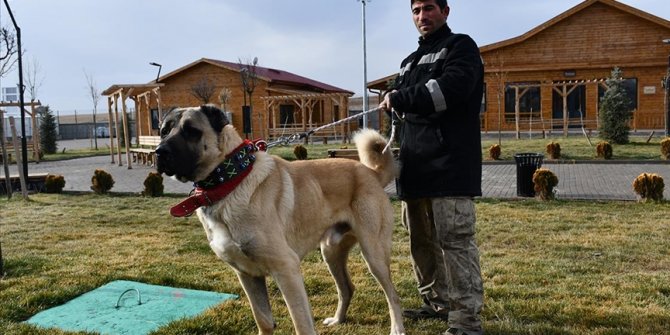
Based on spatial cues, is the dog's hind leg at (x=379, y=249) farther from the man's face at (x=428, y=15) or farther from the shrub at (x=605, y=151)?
the shrub at (x=605, y=151)

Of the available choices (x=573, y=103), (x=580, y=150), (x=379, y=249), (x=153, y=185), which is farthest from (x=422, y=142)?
(x=573, y=103)

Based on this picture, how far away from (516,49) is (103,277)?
1201 inches

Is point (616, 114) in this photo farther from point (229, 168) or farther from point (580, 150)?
point (229, 168)

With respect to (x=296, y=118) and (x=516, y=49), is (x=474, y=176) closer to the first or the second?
(x=516, y=49)

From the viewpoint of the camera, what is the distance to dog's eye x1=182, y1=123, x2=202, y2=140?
119 inches

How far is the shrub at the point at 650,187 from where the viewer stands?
9258 mm

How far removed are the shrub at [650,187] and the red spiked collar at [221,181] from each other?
8.51 metres

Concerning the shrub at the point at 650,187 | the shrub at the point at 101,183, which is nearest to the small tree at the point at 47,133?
the shrub at the point at 101,183

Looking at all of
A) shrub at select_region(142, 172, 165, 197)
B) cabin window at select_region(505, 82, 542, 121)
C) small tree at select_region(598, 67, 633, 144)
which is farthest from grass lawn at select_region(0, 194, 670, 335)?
cabin window at select_region(505, 82, 542, 121)

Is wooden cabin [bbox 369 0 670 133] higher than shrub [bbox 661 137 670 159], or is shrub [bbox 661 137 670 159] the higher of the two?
wooden cabin [bbox 369 0 670 133]

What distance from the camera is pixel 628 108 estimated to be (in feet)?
67.4

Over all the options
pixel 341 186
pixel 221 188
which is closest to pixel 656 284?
pixel 341 186

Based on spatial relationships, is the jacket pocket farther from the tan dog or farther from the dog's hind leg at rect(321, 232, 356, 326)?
the dog's hind leg at rect(321, 232, 356, 326)

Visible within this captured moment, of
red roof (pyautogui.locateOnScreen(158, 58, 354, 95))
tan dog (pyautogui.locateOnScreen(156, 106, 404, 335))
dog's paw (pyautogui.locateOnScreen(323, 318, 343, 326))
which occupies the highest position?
red roof (pyautogui.locateOnScreen(158, 58, 354, 95))
